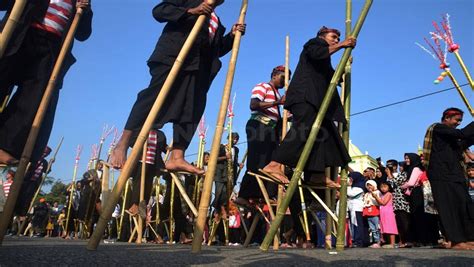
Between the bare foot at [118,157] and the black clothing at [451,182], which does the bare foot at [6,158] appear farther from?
the black clothing at [451,182]

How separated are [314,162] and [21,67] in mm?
2617

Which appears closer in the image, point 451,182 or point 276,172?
point 276,172

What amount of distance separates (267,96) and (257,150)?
710mm

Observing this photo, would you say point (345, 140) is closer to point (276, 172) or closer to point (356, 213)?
point (276, 172)

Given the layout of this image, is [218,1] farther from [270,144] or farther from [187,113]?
[270,144]

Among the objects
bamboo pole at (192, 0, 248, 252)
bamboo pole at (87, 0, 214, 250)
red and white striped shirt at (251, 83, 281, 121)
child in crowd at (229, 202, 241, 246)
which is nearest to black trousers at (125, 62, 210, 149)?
Result: bamboo pole at (87, 0, 214, 250)

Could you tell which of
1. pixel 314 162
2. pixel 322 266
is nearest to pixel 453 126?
pixel 314 162

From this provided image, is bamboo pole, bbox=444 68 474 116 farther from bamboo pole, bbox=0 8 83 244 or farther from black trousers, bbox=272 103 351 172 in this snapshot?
bamboo pole, bbox=0 8 83 244

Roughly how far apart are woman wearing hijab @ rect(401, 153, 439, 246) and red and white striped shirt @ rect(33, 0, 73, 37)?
6325 mm

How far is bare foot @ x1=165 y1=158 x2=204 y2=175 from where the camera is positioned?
145 inches

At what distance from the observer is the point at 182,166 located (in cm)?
373

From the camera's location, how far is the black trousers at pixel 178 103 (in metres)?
3.36

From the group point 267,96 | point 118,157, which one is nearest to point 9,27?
point 118,157

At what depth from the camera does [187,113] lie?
3689mm
